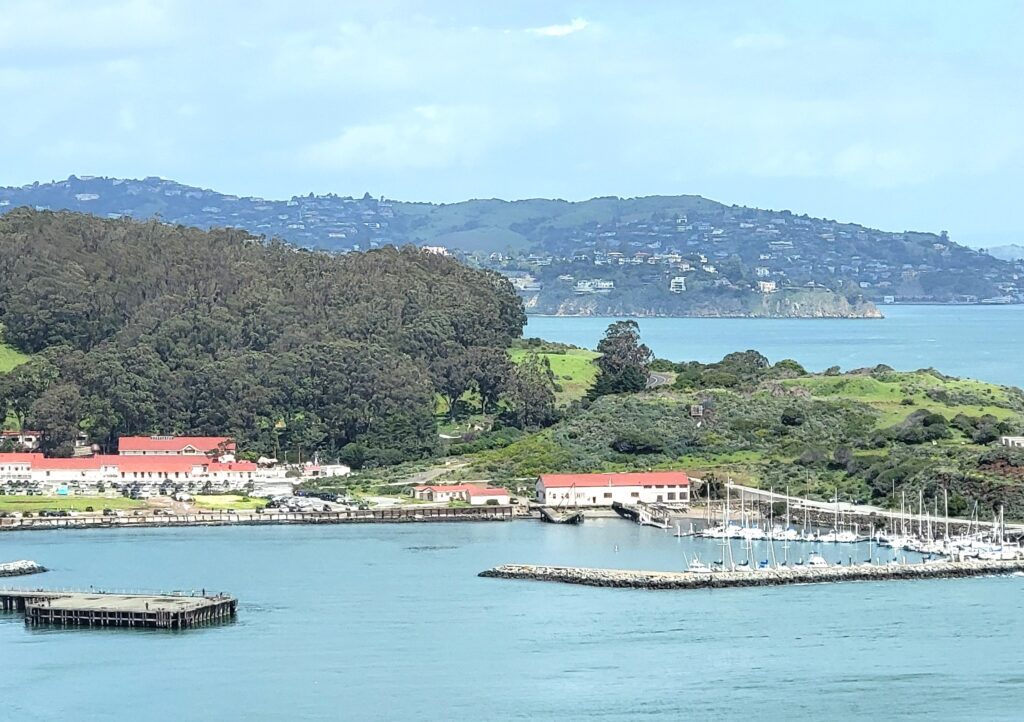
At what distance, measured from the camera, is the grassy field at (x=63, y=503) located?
70438 mm

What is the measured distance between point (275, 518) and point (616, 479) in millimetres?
11871

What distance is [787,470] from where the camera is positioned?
Result: 237 feet

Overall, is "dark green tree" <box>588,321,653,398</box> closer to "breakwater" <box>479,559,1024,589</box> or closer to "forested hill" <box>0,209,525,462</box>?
"forested hill" <box>0,209,525,462</box>

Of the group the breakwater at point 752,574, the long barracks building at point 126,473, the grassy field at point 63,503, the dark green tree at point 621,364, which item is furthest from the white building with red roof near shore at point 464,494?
the breakwater at point 752,574

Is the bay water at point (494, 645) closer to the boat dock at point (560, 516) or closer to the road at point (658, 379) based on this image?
the boat dock at point (560, 516)

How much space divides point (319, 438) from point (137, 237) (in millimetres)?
30509

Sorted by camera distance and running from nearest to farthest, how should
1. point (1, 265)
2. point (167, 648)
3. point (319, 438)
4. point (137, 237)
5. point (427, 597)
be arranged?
point (167, 648), point (427, 597), point (319, 438), point (1, 265), point (137, 237)

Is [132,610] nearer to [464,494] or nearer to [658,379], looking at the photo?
[464,494]

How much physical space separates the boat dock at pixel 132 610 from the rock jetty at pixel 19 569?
17.5 ft

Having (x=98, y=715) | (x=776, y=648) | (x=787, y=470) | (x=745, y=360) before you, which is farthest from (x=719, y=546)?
(x=745, y=360)

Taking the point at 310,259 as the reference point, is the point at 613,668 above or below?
below

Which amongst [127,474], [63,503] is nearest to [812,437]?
[127,474]

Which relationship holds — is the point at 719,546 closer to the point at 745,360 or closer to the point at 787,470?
the point at 787,470

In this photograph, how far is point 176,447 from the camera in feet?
267
